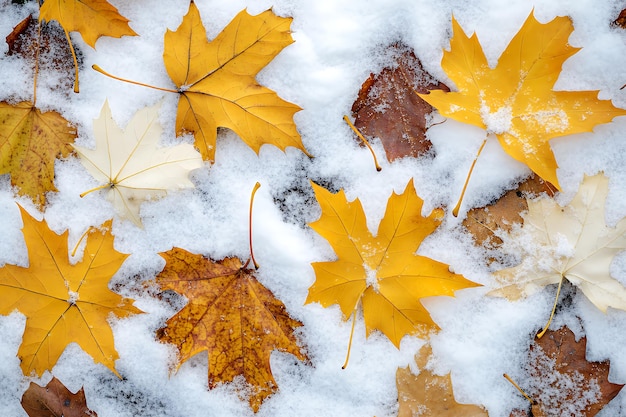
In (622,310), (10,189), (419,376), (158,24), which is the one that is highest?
(158,24)

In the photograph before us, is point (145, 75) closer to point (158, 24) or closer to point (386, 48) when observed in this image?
point (158, 24)

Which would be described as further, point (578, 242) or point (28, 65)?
point (28, 65)

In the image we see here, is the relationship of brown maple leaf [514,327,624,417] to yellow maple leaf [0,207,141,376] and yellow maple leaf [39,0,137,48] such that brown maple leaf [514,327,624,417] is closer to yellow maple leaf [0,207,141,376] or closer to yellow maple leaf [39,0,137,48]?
yellow maple leaf [0,207,141,376]

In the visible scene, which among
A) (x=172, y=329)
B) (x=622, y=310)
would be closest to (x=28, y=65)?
(x=172, y=329)

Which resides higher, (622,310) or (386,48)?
(386,48)

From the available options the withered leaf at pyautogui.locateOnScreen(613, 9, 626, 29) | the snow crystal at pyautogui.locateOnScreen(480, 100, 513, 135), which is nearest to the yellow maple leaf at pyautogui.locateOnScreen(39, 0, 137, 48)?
the snow crystal at pyautogui.locateOnScreen(480, 100, 513, 135)

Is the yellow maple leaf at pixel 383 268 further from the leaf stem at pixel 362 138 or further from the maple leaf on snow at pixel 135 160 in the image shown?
the maple leaf on snow at pixel 135 160
